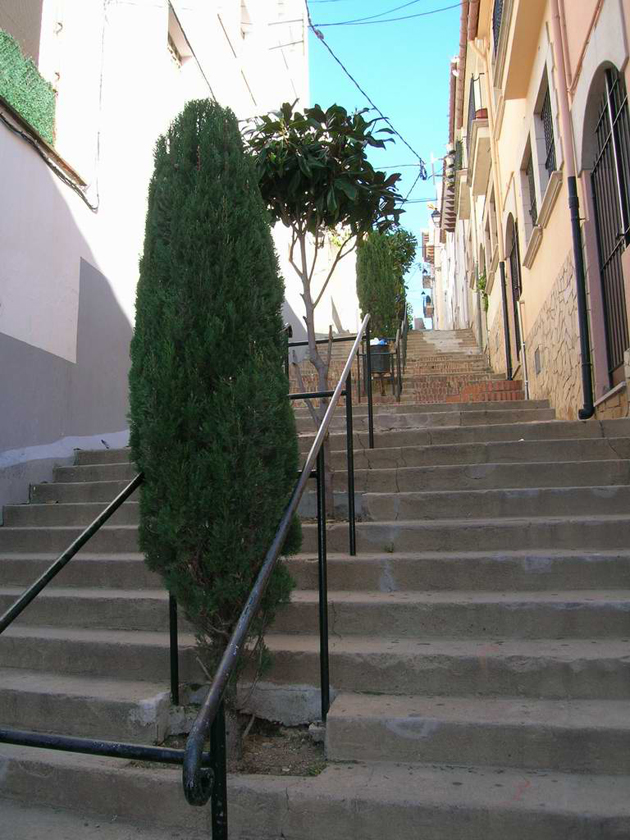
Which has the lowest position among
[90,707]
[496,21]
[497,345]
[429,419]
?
[90,707]

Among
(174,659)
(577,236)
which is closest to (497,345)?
(577,236)

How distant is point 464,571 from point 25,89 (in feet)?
18.7

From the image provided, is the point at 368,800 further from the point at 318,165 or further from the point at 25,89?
the point at 25,89

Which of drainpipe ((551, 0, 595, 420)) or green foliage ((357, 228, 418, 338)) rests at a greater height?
green foliage ((357, 228, 418, 338))

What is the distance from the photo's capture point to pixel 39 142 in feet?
19.8

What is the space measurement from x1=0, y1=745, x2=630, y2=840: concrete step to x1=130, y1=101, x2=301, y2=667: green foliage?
52 cm

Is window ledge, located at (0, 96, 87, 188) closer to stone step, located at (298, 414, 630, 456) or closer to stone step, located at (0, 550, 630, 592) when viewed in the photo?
stone step, located at (298, 414, 630, 456)

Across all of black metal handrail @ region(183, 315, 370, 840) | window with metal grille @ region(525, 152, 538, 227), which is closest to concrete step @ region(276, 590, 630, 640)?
black metal handrail @ region(183, 315, 370, 840)

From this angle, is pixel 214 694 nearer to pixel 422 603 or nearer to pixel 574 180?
pixel 422 603

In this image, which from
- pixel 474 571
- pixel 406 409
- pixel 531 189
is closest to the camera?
pixel 474 571

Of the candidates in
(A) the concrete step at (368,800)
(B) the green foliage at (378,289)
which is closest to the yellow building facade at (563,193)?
(B) the green foliage at (378,289)

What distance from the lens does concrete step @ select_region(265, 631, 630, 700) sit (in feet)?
9.05

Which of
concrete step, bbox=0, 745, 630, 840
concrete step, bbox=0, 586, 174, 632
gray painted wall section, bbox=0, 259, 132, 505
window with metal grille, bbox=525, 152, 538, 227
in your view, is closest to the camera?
concrete step, bbox=0, 745, 630, 840

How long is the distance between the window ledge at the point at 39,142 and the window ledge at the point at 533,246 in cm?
464
